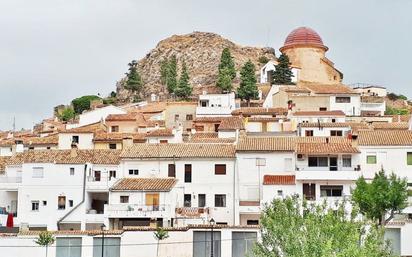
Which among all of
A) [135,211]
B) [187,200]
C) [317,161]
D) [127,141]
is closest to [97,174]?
[135,211]

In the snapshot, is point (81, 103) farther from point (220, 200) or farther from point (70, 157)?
point (220, 200)

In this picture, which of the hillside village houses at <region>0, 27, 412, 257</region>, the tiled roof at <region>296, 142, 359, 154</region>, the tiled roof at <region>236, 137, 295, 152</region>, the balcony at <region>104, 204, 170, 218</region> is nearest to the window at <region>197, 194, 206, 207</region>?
the hillside village houses at <region>0, 27, 412, 257</region>

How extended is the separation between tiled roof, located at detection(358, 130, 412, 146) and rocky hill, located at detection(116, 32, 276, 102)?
6235 centimetres

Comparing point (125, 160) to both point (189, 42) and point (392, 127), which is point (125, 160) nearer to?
point (392, 127)

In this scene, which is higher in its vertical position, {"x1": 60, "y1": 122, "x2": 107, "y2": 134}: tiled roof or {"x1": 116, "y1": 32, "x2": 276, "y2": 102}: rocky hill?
{"x1": 116, "y1": 32, "x2": 276, "y2": 102}: rocky hill

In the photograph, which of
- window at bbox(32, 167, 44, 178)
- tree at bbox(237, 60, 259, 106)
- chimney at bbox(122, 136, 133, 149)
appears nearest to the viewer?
window at bbox(32, 167, 44, 178)

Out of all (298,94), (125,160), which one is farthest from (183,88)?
(125,160)

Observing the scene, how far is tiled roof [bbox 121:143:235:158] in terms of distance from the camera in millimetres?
48438

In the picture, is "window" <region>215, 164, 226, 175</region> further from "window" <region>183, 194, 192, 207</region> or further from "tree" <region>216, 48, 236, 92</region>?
"tree" <region>216, 48, 236, 92</region>

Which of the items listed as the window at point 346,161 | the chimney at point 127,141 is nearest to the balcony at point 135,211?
the chimney at point 127,141

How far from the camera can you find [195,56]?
12494cm

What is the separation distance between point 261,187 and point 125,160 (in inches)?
377

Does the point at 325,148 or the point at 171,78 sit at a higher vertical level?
the point at 171,78

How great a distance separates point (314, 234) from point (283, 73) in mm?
64540
